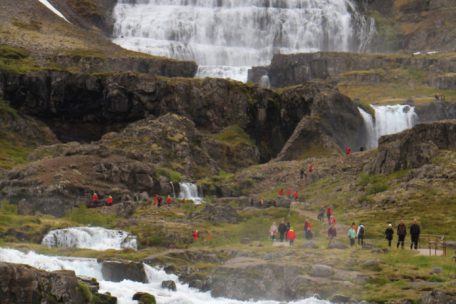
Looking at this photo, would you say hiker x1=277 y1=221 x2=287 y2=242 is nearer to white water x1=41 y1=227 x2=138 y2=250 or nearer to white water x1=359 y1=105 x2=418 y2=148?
white water x1=41 y1=227 x2=138 y2=250

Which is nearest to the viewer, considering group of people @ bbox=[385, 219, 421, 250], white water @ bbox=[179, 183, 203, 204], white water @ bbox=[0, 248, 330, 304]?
white water @ bbox=[0, 248, 330, 304]

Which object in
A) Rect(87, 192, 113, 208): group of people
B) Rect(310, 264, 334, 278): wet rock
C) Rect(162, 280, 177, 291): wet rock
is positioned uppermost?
Rect(310, 264, 334, 278): wet rock

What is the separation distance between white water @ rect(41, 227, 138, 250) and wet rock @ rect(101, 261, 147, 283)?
41.6 feet

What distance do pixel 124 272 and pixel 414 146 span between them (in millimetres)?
42134

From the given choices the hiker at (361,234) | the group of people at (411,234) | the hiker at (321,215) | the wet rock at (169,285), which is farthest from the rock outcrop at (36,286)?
the hiker at (321,215)

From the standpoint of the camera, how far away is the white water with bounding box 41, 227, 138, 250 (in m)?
95.0

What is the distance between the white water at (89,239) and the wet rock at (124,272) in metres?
12.7

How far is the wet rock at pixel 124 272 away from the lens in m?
81.0

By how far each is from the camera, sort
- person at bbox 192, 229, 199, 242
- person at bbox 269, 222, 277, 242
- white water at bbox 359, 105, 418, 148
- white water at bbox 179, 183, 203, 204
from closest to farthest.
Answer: person at bbox 269, 222, 277, 242, person at bbox 192, 229, 199, 242, white water at bbox 179, 183, 203, 204, white water at bbox 359, 105, 418, 148

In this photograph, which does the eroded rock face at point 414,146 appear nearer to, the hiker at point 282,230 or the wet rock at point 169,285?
the hiker at point 282,230

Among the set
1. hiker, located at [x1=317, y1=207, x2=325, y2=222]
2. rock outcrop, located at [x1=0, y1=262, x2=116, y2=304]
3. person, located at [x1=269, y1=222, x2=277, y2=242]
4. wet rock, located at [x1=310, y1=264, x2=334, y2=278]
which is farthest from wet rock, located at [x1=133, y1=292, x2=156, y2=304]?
hiker, located at [x1=317, y1=207, x2=325, y2=222]

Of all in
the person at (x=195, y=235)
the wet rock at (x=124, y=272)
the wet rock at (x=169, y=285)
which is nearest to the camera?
the wet rock at (x=169, y=285)

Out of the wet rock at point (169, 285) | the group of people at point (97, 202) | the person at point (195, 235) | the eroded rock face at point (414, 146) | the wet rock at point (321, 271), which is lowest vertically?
the wet rock at point (169, 285)

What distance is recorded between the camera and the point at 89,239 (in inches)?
3787
